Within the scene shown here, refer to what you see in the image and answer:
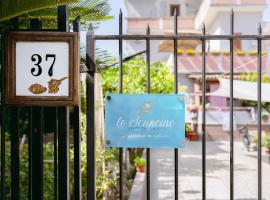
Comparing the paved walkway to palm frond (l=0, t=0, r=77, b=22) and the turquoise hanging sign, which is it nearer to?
the turquoise hanging sign

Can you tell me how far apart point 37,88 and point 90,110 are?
50cm

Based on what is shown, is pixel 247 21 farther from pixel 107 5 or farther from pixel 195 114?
pixel 107 5

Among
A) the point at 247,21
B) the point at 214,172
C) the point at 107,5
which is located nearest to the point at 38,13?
the point at 107,5

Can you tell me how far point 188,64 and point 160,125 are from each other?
2016 cm

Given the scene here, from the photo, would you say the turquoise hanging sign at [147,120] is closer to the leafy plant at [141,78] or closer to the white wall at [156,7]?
the leafy plant at [141,78]

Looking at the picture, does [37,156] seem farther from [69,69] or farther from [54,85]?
[69,69]

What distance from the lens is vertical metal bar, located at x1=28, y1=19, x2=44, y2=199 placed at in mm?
3186

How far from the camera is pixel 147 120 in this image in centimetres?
341

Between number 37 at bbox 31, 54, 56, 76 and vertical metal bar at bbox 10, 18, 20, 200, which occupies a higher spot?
number 37 at bbox 31, 54, 56, 76

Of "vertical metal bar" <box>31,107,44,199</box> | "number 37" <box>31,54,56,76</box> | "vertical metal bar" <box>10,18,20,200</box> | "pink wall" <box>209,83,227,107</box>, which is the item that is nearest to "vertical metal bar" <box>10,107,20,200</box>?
"vertical metal bar" <box>10,18,20,200</box>

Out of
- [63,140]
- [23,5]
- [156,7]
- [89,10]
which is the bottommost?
[63,140]

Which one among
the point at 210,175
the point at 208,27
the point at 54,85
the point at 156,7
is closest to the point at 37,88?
the point at 54,85

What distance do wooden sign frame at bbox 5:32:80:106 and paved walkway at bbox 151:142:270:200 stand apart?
5.70 m

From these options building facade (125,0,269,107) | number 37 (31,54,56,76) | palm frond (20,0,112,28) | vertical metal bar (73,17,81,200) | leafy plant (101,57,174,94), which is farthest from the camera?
building facade (125,0,269,107)
